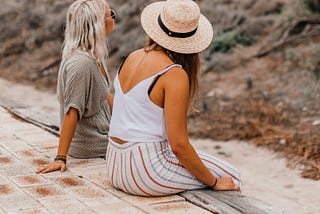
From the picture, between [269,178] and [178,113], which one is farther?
[269,178]

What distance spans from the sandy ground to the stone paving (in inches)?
53.5

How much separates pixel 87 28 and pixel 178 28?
2.71 ft

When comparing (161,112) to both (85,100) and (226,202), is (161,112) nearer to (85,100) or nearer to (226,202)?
(226,202)

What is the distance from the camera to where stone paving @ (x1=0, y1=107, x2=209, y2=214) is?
3.70 m

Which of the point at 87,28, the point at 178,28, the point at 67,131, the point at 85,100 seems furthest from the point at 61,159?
the point at 178,28

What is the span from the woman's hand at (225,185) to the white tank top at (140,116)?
43 centimetres

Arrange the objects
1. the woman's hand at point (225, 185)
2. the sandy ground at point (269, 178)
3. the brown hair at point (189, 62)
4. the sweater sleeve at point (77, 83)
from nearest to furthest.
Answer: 1. the brown hair at point (189, 62)
2. the woman's hand at point (225, 185)
3. the sweater sleeve at point (77, 83)
4. the sandy ground at point (269, 178)

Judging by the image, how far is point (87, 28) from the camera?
4348 millimetres

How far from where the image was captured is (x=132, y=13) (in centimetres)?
1309

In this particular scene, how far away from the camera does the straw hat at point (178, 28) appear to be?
372 cm

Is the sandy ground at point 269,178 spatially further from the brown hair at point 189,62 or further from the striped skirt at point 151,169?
the brown hair at point 189,62

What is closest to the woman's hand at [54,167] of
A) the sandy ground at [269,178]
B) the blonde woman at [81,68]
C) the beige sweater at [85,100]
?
the blonde woman at [81,68]

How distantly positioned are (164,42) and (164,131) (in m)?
0.49

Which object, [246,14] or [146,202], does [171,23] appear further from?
[246,14]
